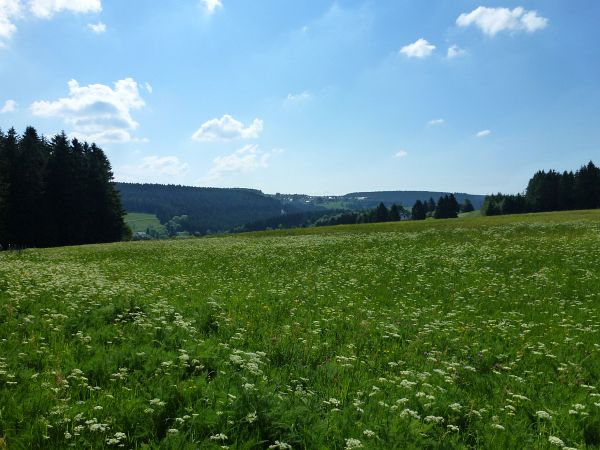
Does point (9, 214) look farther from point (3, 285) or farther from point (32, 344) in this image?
point (32, 344)

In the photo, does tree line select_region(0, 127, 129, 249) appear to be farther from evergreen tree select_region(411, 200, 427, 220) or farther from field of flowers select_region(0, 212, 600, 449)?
evergreen tree select_region(411, 200, 427, 220)

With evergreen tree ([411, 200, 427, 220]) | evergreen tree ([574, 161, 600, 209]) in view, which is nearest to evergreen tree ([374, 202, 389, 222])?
evergreen tree ([411, 200, 427, 220])

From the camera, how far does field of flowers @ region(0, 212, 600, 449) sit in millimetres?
5316

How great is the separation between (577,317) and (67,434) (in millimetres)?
12892

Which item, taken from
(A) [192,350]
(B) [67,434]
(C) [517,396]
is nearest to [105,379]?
(A) [192,350]

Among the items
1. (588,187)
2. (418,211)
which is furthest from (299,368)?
(418,211)

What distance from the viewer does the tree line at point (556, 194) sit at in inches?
4936

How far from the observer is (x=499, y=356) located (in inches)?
343

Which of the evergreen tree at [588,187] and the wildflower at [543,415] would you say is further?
the evergreen tree at [588,187]

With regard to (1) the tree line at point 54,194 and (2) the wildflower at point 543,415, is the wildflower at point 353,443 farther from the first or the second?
(1) the tree line at point 54,194

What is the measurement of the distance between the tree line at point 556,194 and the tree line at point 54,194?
119 m

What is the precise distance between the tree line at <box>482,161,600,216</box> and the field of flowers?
133436mm

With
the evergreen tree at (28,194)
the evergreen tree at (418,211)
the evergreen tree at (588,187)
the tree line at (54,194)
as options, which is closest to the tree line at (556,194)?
the evergreen tree at (588,187)

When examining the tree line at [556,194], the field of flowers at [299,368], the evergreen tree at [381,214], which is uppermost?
the tree line at [556,194]
